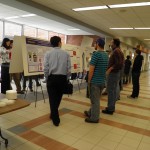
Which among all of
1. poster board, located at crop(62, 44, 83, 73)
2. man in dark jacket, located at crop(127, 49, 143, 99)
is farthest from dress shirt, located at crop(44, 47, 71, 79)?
man in dark jacket, located at crop(127, 49, 143, 99)

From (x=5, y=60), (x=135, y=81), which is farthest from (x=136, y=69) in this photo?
(x=5, y=60)

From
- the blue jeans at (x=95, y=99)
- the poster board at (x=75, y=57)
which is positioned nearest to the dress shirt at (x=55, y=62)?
the blue jeans at (x=95, y=99)

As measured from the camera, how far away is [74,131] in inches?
125

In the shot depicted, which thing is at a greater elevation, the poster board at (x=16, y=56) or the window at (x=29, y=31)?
the window at (x=29, y=31)

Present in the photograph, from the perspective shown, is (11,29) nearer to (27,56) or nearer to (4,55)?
(4,55)

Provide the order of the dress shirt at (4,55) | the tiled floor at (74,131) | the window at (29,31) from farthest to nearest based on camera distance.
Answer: the window at (29,31) < the dress shirt at (4,55) < the tiled floor at (74,131)

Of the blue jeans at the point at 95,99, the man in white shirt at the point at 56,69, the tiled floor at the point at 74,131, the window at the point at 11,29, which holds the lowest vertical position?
the tiled floor at the point at 74,131

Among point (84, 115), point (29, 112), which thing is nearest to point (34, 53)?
point (29, 112)

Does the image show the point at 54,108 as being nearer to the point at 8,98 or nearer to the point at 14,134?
the point at 14,134

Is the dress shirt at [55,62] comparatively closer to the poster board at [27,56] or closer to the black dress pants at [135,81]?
the poster board at [27,56]

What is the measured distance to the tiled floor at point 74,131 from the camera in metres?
2.71

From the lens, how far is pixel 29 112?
13.1 ft

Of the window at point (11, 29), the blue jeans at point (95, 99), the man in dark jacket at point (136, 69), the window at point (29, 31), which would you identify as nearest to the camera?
the blue jeans at point (95, 99)

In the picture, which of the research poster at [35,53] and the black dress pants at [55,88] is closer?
the black dress pants at [55,88]
